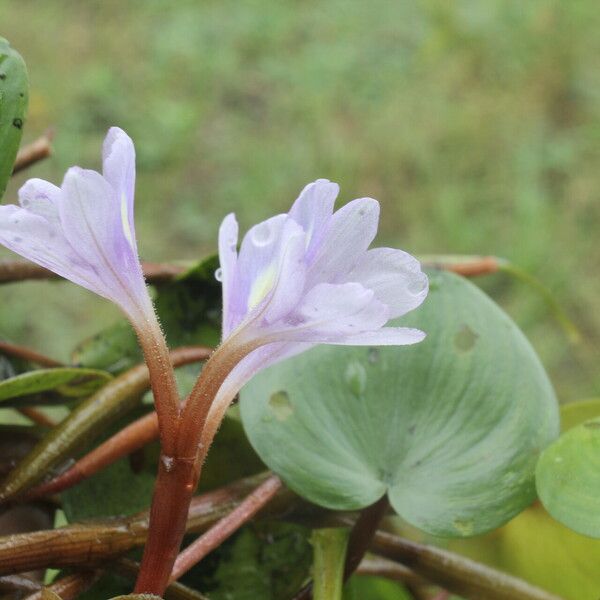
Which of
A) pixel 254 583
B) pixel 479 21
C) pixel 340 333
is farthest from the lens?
pixel 479 21

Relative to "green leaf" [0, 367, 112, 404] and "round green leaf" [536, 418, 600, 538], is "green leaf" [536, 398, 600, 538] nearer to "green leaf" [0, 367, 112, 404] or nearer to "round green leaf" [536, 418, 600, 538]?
"round green leaf" [536, 418, 600, 538]

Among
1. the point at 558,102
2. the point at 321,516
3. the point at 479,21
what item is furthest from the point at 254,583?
the point at 479,21

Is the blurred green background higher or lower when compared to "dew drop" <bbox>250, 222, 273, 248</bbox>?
lower

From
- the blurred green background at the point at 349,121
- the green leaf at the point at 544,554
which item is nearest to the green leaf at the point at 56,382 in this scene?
the green leaf at the point at 544,554

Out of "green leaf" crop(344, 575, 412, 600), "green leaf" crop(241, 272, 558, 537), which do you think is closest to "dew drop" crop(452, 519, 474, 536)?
"green leaf" crop(241, 272, 558, 537)

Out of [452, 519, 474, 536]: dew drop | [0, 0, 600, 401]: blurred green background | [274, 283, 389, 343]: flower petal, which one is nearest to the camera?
[274, 283, 389, 343]: flower petal

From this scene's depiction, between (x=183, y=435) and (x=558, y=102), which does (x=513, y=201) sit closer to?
(x=558, y=102)

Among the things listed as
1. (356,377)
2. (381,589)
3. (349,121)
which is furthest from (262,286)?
(349,121)
